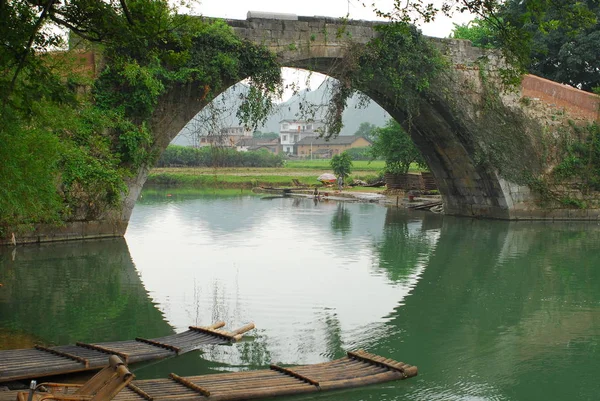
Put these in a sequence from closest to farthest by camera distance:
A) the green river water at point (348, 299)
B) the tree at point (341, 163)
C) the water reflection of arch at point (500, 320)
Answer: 1. the water reflection of arch at point (500, 320)
2. the green river water at point (348, 299)
3. the tree at point (341, 163)

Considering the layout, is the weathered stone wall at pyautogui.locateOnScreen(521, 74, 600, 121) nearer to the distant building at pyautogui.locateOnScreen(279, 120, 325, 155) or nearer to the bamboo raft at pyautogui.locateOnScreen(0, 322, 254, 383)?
the bamboo raft at pyautogui.locateOnScreen(0, 322, 254, 383)

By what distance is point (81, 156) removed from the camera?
13586mm

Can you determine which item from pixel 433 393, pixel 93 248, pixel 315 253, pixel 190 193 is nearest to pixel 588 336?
pixel 433 393

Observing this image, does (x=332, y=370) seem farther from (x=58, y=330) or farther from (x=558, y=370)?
(x=58, y=330)

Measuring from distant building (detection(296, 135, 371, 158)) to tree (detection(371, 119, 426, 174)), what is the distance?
166 feet

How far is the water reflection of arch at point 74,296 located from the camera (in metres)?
8.36

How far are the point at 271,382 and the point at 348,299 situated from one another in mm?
4192

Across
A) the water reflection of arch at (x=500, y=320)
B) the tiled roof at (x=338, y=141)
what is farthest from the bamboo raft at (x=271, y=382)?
the tiled roof at (x=338, y=141)

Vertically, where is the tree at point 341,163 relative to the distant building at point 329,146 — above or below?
below

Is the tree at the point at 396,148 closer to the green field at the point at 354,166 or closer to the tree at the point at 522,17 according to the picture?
the green field at the point at 354,166

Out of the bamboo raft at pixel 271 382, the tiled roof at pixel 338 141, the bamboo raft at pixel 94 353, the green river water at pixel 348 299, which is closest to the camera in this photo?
the bamboo raft at pixel 271 382

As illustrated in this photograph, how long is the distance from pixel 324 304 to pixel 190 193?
2433 centimetres

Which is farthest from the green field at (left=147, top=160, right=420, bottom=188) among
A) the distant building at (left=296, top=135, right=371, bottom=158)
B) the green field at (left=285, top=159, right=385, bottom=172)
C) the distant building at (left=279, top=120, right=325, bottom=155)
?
the distant building at (left=279, top=120, right=325, bottom=155)

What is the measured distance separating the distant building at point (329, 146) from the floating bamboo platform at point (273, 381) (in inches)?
2861
